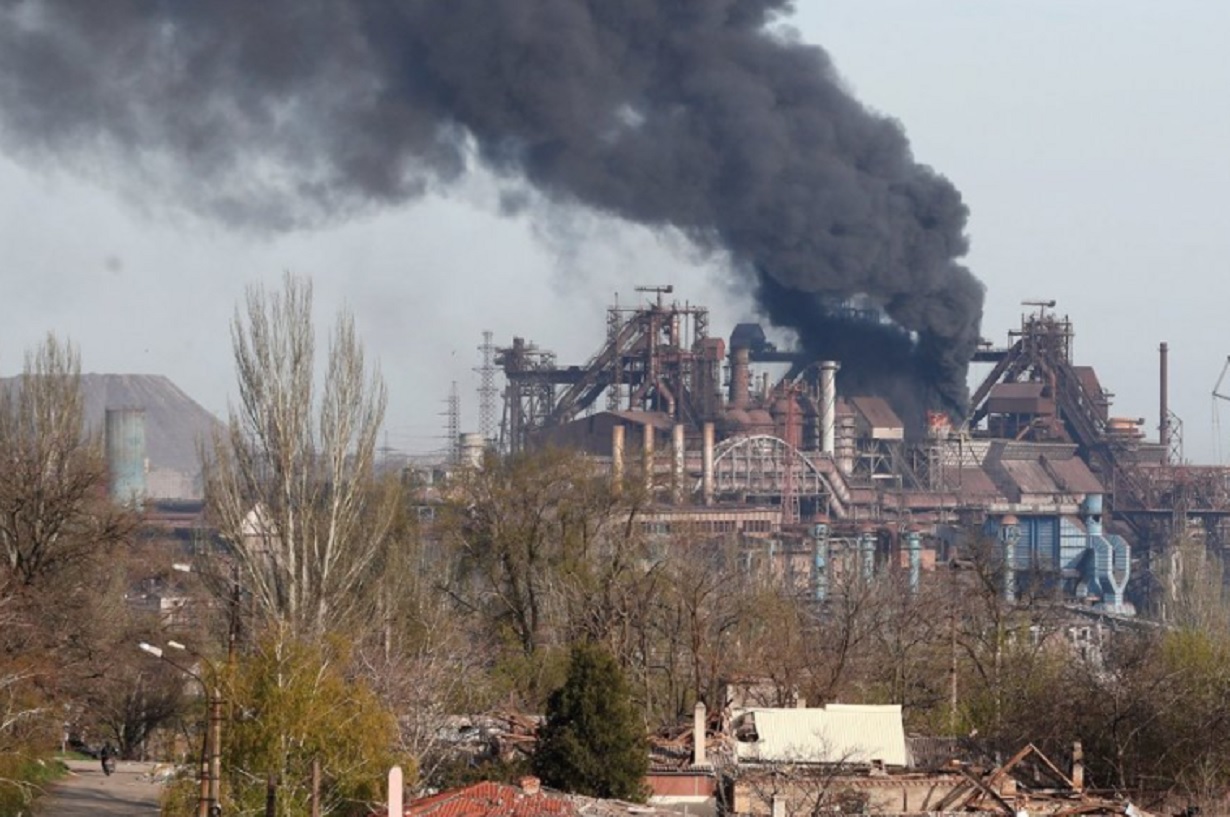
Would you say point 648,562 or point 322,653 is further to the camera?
point 648,562

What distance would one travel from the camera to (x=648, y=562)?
4784cm

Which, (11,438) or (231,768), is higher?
(11,438)

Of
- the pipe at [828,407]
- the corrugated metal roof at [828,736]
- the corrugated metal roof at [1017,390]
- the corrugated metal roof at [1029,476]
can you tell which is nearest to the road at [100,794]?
the corrugated metal roof at [828,736]

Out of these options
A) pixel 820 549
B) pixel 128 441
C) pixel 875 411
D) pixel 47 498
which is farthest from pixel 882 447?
pixel 47 498

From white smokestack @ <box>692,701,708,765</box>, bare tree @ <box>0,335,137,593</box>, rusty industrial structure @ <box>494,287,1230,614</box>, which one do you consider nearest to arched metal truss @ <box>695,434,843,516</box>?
rusty industrial structure @ <box>494,287,1230,614</box>

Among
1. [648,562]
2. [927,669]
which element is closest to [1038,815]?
[927,669]

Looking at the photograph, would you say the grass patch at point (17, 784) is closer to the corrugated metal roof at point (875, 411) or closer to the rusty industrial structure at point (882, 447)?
the rusty industrial structure at point (882, 447)

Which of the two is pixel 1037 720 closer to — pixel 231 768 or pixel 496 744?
pixel 496 744

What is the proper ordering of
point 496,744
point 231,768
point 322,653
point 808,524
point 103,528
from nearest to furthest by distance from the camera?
point 231,768
point 322,653
point 496,744
point 103,528
point 808,524

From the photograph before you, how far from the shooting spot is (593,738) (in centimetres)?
2488

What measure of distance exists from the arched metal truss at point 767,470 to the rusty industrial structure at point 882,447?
8 cm

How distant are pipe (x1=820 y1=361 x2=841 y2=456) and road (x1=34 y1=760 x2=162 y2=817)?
7197 cm

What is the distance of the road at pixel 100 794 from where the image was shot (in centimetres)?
3094

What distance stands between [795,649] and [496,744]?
501 inches
